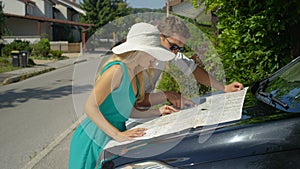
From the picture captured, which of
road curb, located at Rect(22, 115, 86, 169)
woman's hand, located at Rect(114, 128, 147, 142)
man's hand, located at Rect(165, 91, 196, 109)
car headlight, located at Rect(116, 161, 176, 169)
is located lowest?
road curb, located at Rect(22, 115, 86, 169)

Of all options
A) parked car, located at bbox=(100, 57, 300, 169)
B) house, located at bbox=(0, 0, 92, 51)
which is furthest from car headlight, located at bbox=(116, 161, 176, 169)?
house, located at bbox=(0, 0, 92, 51)

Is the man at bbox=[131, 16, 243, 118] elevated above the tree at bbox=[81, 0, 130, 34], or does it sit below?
below

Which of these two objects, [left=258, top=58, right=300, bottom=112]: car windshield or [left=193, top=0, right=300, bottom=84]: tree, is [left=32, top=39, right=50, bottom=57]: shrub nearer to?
[left=193, top=0, right=300, bottom=84]: tree

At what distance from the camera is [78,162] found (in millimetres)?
2492

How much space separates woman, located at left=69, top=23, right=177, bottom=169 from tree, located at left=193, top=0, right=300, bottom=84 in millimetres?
2385

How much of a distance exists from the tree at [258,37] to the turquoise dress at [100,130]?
96.2 inches

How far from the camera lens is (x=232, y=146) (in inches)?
77.2

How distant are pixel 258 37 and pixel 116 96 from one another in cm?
292

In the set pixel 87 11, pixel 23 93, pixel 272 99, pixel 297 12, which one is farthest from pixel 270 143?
pixel 87 11

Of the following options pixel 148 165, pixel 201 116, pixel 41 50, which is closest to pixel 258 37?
pixel 201 116

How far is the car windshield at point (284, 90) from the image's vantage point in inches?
92.9

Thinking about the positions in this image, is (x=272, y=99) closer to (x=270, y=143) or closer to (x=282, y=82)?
(x=282, y=82)

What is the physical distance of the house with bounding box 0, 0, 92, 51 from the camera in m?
40.3

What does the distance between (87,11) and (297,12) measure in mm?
54653
